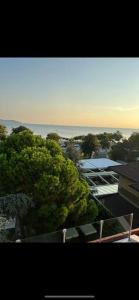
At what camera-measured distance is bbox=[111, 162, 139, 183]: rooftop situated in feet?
30.5

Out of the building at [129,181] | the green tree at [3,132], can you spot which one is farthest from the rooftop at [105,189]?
the green tree at [3,132]

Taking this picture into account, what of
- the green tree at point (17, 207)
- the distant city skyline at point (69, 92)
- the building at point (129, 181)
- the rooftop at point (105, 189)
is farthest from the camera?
the rooftop at point (105, 189)

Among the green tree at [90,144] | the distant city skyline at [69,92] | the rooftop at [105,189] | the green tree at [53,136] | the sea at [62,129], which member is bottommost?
the rooftop at [105,189]

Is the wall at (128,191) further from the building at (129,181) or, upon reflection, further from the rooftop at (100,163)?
the rooftop at (100,163)

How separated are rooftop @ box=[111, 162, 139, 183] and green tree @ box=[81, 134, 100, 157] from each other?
0.85 metres

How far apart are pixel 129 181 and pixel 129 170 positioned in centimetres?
45

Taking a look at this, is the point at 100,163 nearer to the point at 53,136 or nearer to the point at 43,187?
the point at 53,136

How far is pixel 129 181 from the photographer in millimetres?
9422

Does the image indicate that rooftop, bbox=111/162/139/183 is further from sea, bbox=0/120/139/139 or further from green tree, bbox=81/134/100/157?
sea, bbox=0/120/139/139

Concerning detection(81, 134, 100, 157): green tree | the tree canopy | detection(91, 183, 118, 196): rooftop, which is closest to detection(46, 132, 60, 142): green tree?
the tree canopy

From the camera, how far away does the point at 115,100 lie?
35.4ft

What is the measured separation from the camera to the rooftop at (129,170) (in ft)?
30.5

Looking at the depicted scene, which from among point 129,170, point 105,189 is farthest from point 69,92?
point 105,189
